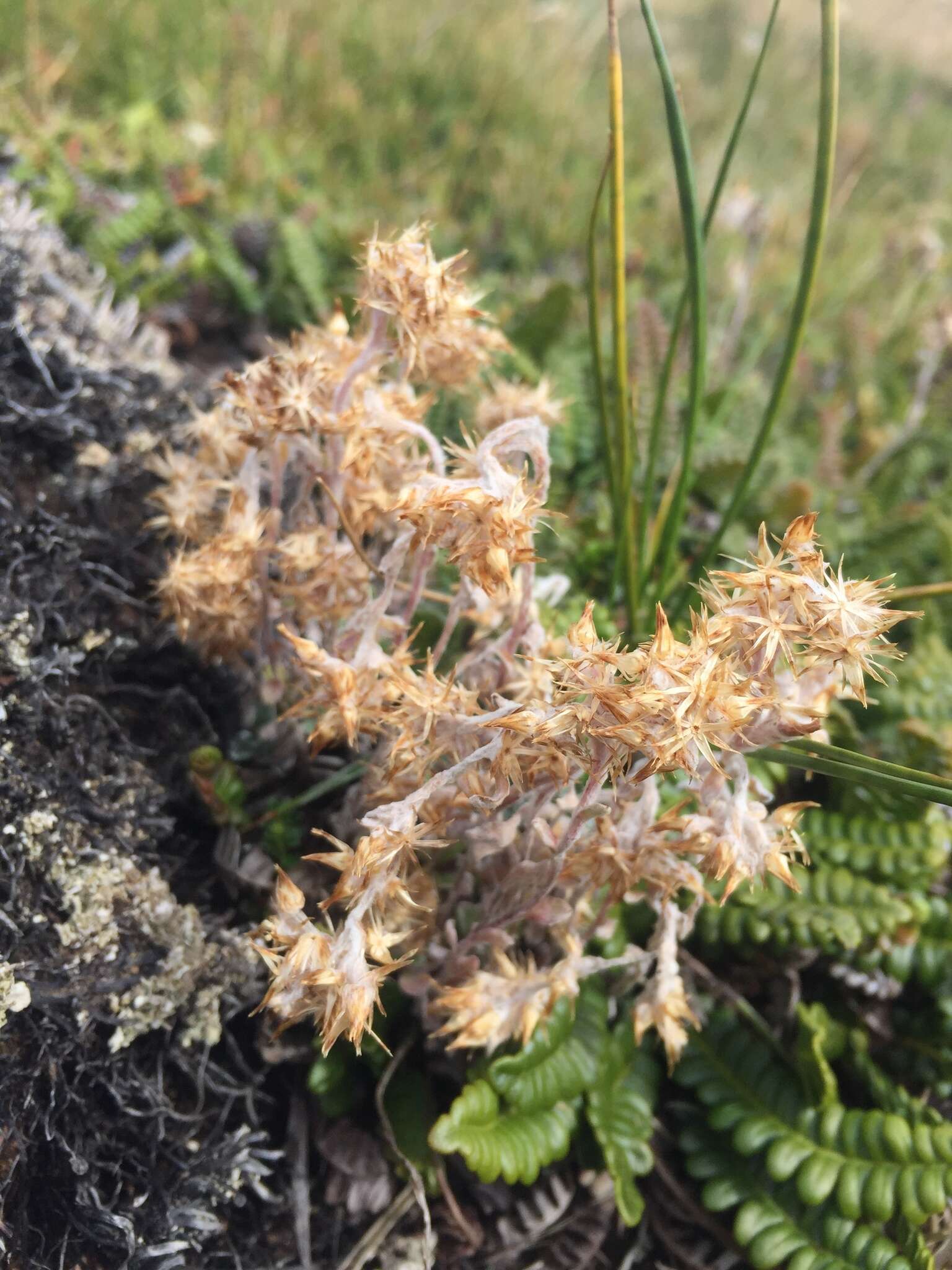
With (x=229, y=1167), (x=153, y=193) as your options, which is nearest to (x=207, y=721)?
(x=229, y=1167)

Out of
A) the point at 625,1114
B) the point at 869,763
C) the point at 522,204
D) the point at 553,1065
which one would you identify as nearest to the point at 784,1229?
the point at 625,1114

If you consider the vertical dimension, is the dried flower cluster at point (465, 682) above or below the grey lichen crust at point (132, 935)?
above

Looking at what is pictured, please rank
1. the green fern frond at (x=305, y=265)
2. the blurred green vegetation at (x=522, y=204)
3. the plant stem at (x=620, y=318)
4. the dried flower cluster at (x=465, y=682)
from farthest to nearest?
1. the green fern frond at (x=305, y=265)
2. the blurred green vegetation at (x=522, y=204)
3. the plant stem at (x=620, y=318)
4. the dried flower cluster at (x=465, y=682)

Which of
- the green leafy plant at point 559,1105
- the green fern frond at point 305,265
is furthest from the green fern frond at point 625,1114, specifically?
the green fern frond at point 305,265

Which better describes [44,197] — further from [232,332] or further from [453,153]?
[453,153]

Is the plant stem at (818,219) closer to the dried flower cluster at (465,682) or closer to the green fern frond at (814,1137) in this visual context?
the dried flower cluster at (465,682)

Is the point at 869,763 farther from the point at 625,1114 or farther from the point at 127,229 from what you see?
the point at 127,229
